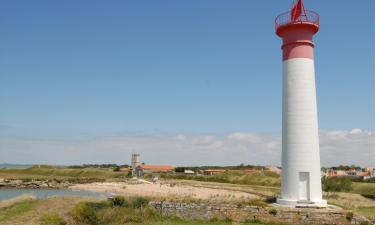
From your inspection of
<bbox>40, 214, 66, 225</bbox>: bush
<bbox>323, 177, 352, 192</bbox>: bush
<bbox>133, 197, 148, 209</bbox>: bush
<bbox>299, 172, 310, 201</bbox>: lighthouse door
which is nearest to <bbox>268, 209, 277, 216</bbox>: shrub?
<bbox>299, 172, 310, 201</bbox>: lighthouse door

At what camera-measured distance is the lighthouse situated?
16594 millimetres

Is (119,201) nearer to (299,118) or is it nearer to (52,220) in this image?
(52,220)

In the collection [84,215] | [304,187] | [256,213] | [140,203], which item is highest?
[304,187]

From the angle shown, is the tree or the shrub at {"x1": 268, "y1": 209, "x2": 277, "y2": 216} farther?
the tree

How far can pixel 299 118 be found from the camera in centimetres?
1675

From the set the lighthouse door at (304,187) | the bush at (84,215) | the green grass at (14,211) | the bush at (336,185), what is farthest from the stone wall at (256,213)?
the bush at (336,185)

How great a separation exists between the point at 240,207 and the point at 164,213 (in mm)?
3450

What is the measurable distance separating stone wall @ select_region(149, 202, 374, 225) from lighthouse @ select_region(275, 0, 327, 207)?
874mm

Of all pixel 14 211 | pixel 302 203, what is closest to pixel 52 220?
pixel 14 211

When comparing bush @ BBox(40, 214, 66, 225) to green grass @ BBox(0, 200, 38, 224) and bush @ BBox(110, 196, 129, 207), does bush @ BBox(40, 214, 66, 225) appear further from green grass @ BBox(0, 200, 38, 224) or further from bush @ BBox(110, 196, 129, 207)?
bush @ BBox(110, 196, 129, 207)

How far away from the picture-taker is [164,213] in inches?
672

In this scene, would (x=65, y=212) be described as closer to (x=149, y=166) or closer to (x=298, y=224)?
(x=298, y=224)

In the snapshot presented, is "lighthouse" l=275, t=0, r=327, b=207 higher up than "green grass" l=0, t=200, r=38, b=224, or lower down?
higher up

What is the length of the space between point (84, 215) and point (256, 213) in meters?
7.38
